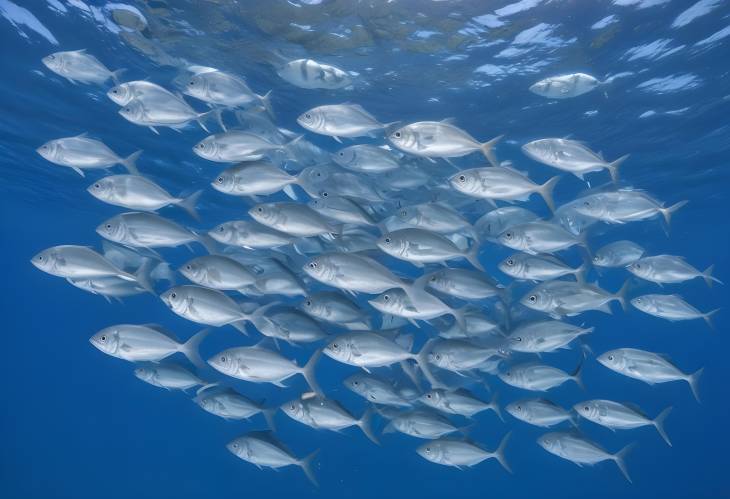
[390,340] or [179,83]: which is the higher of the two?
[179,83]

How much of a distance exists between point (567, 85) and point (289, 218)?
6.12 meters

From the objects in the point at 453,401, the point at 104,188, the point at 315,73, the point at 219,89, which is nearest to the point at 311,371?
the point at 453,401

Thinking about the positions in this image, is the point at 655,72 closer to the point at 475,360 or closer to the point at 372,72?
the point at 372,72

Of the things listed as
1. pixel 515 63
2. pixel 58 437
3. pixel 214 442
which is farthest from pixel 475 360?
pixel 58 437

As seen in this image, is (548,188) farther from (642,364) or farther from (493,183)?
(642,364)

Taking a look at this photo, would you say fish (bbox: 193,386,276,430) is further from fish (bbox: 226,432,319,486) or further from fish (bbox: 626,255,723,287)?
fish (bbox: 626,255,723,287)

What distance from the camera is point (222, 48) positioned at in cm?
1205

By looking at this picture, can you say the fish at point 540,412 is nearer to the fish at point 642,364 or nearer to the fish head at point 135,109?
the fish at point 642,364

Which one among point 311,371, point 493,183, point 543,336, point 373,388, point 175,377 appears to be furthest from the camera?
point 175,377

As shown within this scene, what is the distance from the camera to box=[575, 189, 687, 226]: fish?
7523 millimetres

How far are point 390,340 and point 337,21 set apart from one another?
23.9ft

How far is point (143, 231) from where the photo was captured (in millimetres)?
6277

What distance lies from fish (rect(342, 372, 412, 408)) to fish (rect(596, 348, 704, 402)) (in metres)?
3.17

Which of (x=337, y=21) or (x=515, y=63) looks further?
(x=515, y=63)
